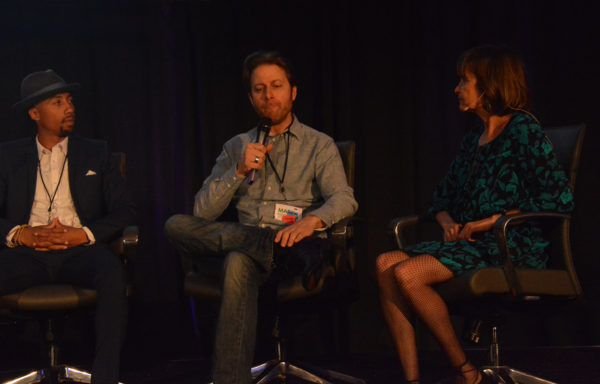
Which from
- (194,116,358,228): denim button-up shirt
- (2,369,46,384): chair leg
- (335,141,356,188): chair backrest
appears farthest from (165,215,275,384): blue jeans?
(2,369,46,384): chair leg

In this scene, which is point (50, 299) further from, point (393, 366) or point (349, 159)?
point (393, 366)

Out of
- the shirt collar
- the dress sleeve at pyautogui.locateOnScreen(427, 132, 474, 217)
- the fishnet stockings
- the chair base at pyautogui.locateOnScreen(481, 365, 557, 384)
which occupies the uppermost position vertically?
the shirt collar

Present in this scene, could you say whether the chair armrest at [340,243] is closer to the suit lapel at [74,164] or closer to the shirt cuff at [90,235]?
the shirt cuff at [90,235]

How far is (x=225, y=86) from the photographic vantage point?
372cm

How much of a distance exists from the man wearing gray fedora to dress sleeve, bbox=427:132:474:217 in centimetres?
140

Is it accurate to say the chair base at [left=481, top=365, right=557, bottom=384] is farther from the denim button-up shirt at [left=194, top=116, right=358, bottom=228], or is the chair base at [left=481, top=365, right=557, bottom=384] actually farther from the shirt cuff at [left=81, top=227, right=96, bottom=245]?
the shirt cuff at [left=81, top=227, right=96, bottom=245]

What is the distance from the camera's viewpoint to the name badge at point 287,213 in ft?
9.08

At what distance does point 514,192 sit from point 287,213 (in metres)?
0.96

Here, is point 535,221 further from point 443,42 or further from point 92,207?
point 92,207

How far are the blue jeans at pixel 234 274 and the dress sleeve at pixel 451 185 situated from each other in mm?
800

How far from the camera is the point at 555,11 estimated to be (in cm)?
355

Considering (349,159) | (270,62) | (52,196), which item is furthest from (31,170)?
(349,159)

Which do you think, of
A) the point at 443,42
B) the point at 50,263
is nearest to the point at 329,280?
the point at 50,263

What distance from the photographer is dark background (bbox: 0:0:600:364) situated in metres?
3.66
